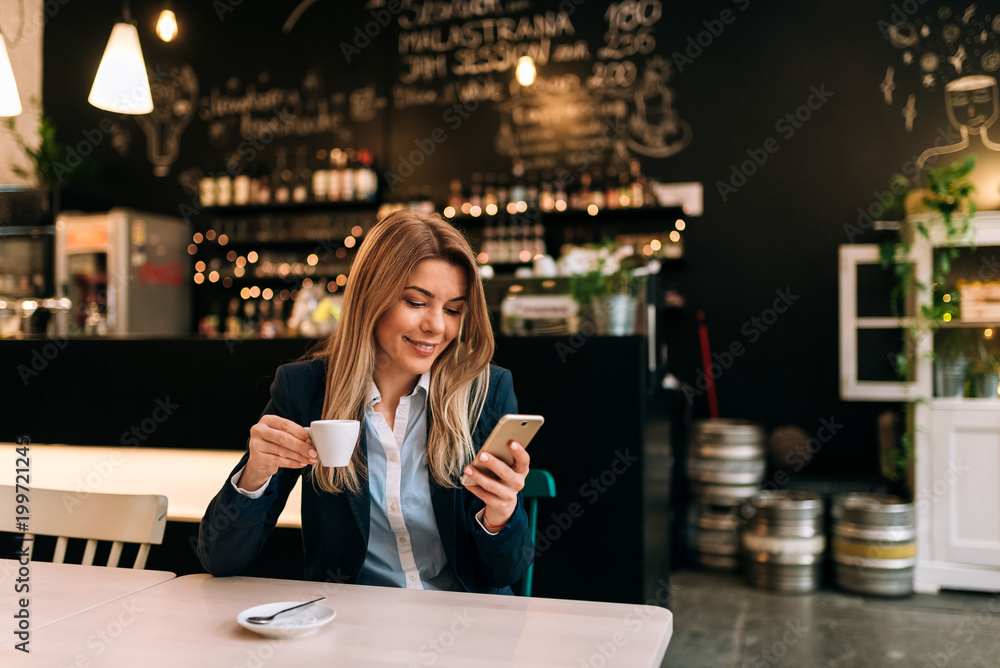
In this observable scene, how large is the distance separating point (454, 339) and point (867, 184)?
391cm

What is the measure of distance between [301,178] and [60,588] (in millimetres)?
4882

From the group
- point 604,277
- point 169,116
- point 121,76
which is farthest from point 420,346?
point 169,116

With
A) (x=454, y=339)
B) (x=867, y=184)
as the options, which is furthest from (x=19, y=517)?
(x=867, y=184)

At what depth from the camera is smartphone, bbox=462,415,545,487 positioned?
117 cm

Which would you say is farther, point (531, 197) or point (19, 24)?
point (19, 24)

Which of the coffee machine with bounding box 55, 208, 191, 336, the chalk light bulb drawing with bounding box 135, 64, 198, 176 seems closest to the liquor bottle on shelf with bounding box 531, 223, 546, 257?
the coffee machine with bounding box 55, 208, 191, 336

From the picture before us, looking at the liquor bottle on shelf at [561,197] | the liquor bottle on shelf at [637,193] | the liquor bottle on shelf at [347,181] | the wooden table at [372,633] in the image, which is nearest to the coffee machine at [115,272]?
the liquor bottle on shelf at [347,181]

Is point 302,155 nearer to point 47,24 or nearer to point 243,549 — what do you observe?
point 47,24

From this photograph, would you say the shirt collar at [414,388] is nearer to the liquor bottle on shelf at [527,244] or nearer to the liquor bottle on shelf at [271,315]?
the liquor bottle on shelf at [527,244]

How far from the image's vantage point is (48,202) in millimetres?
5730

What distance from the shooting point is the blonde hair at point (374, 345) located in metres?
1.59

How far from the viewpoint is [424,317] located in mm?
1604

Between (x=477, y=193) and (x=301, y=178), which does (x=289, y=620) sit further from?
(x=301, y=178)

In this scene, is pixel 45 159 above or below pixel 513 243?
above
